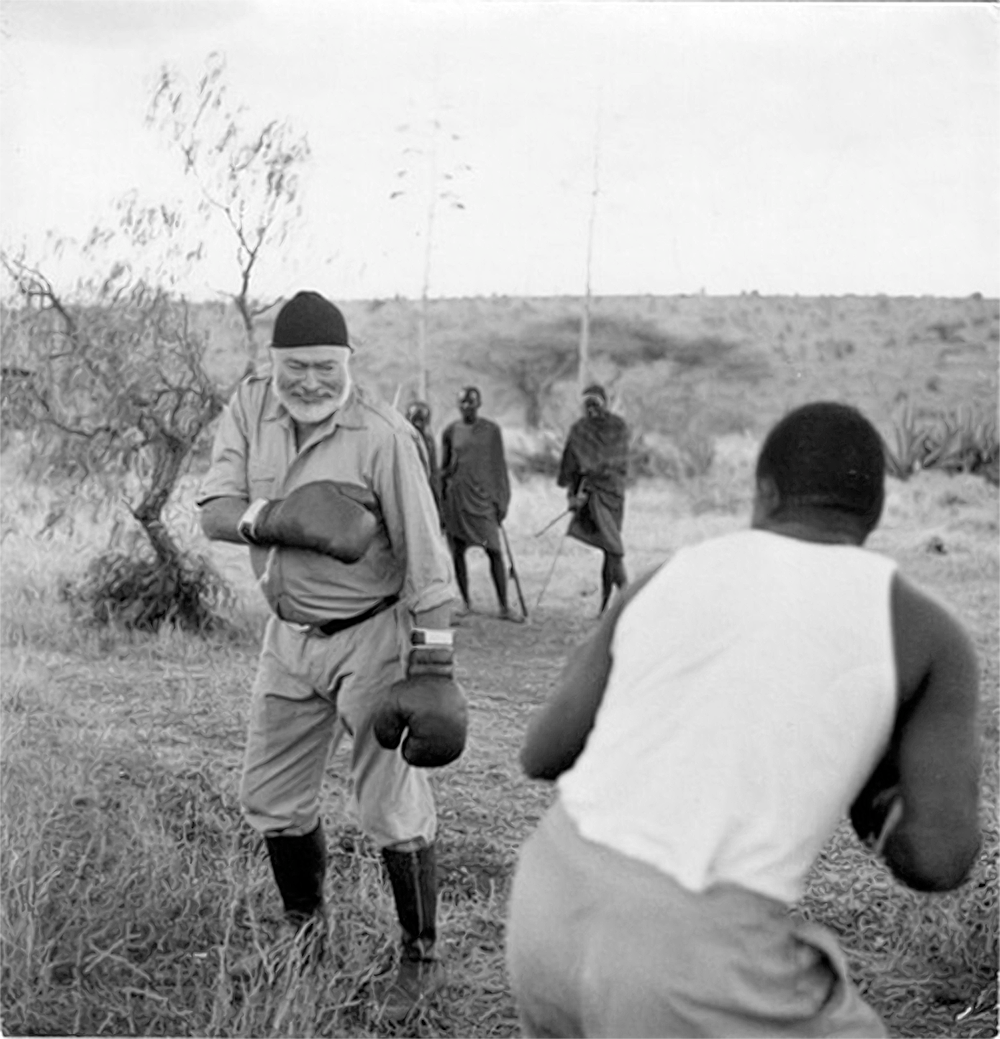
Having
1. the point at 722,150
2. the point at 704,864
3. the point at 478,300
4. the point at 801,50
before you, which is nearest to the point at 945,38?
the point at 801,50

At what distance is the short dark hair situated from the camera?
211 centimetres

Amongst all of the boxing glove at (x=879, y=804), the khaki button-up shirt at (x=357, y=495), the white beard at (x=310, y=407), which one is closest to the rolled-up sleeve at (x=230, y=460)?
the khaki button-up shirt at (x=357, y=495)

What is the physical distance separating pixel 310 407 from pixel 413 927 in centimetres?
123

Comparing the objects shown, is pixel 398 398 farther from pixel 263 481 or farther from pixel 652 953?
pixel 652 953

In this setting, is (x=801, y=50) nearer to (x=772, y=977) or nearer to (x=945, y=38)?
(x=945, y=38)

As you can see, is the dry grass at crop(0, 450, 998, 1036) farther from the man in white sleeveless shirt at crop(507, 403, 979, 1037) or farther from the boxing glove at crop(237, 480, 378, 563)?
the man in white sleeveless shirt at crop(507, 403, 979, 1037)

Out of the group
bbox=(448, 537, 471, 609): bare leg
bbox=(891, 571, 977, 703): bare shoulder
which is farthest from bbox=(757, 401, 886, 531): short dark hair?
bbox=(448, 537, 471, 609): bare leg

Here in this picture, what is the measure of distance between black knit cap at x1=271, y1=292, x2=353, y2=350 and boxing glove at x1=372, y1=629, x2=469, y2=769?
0.71m

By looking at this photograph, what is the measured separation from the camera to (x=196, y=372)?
161 inches

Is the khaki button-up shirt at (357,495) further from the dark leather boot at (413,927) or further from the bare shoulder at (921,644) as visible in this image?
the bare shoulder at (921,644)

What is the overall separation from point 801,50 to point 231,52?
1341 mm

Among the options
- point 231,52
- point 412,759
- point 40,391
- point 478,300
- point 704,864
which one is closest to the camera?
point 704,864

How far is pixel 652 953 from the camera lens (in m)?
1.87

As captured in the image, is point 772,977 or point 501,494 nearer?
point 772,977
